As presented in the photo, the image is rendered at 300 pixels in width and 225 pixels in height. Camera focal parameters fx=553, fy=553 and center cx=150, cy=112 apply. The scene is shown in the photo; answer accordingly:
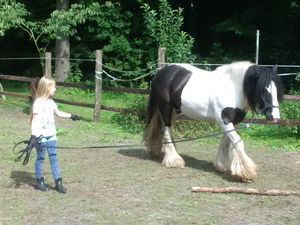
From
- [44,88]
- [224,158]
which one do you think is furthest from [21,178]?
[224,158]

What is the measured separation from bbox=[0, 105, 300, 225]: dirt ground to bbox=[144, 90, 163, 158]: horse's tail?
0.24m

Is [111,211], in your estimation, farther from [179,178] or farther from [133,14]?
[133,14]

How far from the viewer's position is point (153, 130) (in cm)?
870

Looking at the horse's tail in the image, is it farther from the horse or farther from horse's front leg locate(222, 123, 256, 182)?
horse's front leg locate(222, 123, 256, 182)

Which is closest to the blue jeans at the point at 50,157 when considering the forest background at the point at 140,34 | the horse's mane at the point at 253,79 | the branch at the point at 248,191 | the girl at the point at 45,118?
the girl at the point at 45,118

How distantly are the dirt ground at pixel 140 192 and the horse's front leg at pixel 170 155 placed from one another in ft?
0.47

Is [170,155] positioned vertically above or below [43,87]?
below

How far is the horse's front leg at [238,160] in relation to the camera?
725 cm

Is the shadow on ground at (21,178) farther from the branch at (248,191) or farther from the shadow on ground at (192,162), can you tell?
the branch at (248,191)

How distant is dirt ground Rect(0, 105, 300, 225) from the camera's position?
5.76 m

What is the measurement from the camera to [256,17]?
2191 centimetres

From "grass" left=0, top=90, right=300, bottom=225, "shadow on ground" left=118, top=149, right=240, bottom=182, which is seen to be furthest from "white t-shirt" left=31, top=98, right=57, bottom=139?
"shadow on ground" left=118, top=149, right=240, bottom=182

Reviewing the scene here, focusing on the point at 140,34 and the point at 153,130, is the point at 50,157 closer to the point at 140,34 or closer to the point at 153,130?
the point at 153,130

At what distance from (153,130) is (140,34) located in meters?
14.9
